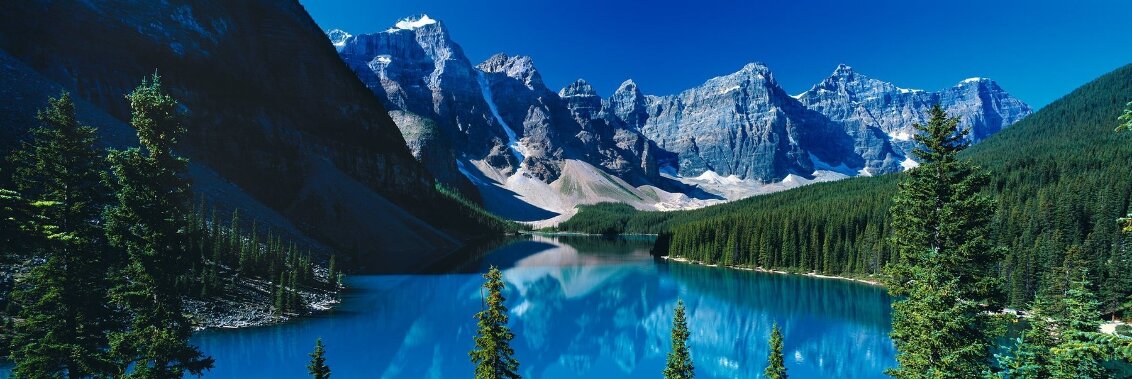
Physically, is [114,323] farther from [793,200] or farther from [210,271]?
[793,200]

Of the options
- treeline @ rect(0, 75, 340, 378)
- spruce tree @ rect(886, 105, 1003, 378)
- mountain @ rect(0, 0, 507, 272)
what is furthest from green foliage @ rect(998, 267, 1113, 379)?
mountain @ rect(0, 0, 507, 272)

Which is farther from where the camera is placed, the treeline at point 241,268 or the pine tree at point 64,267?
the treeline at point 241,268

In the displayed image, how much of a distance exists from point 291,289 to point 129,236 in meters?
40.7

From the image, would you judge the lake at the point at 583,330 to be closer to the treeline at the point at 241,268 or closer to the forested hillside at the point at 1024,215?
the treeline at the point at 241,268

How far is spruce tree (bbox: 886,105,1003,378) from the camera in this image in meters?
15.5

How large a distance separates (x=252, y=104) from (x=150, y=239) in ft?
364

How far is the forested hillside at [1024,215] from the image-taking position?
61.0m

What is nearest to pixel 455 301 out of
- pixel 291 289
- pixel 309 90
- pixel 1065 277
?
pixel 291 289

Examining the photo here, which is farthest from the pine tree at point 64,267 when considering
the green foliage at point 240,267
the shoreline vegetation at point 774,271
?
the shoreline vegetation at point 774,271

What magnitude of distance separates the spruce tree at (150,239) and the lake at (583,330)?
61.3 feet

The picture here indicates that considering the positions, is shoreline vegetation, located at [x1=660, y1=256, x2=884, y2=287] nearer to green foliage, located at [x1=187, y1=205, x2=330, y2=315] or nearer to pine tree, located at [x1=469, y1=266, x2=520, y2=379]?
green foliage, located at [x1=187, y1=205, x2=330, y2=315]

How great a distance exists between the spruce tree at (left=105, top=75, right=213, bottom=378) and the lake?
1870cm

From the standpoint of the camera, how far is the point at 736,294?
7612 cm

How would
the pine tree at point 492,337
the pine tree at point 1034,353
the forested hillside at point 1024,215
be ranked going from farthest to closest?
the forested hillside at point 1024,215 → the pine tree at point 492,337 → the pine tree at point 1034,353
